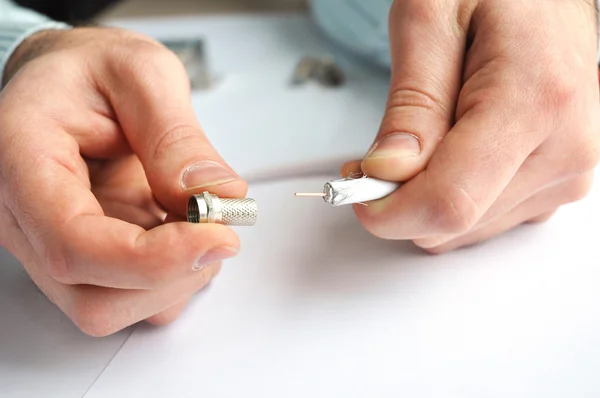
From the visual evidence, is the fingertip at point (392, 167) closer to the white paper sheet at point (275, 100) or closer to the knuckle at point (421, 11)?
the knuckle at point (421, 11)

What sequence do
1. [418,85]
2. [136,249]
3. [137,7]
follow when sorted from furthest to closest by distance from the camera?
1. [137,7]
2. [418,85]
3. [136,249]

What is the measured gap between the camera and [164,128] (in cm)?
52

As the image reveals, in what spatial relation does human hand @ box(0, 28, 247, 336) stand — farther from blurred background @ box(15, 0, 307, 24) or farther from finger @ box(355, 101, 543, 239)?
blurred background @ box(15, 0, 307, 24)

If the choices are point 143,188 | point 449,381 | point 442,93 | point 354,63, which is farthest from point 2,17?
point 449,381

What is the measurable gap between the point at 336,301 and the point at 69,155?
0.27 m

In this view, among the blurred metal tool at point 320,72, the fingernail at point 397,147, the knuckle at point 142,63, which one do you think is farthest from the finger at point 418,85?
the blurred metal tool at point 320,72

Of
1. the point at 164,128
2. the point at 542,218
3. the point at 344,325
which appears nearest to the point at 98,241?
the point at 164,128

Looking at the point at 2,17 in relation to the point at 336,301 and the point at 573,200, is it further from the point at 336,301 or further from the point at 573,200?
the point at 573,200

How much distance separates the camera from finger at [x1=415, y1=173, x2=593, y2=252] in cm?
60

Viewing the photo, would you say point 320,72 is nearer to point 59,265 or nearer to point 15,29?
point 15,29

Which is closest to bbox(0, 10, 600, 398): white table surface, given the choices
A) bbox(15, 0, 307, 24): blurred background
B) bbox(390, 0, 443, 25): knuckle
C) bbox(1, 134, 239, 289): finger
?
bbox(1, 134, 239, 289): finger

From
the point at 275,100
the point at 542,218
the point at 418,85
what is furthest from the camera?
the point at 275,100

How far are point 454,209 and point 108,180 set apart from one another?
34 cm

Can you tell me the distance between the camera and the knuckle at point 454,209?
478 mm
